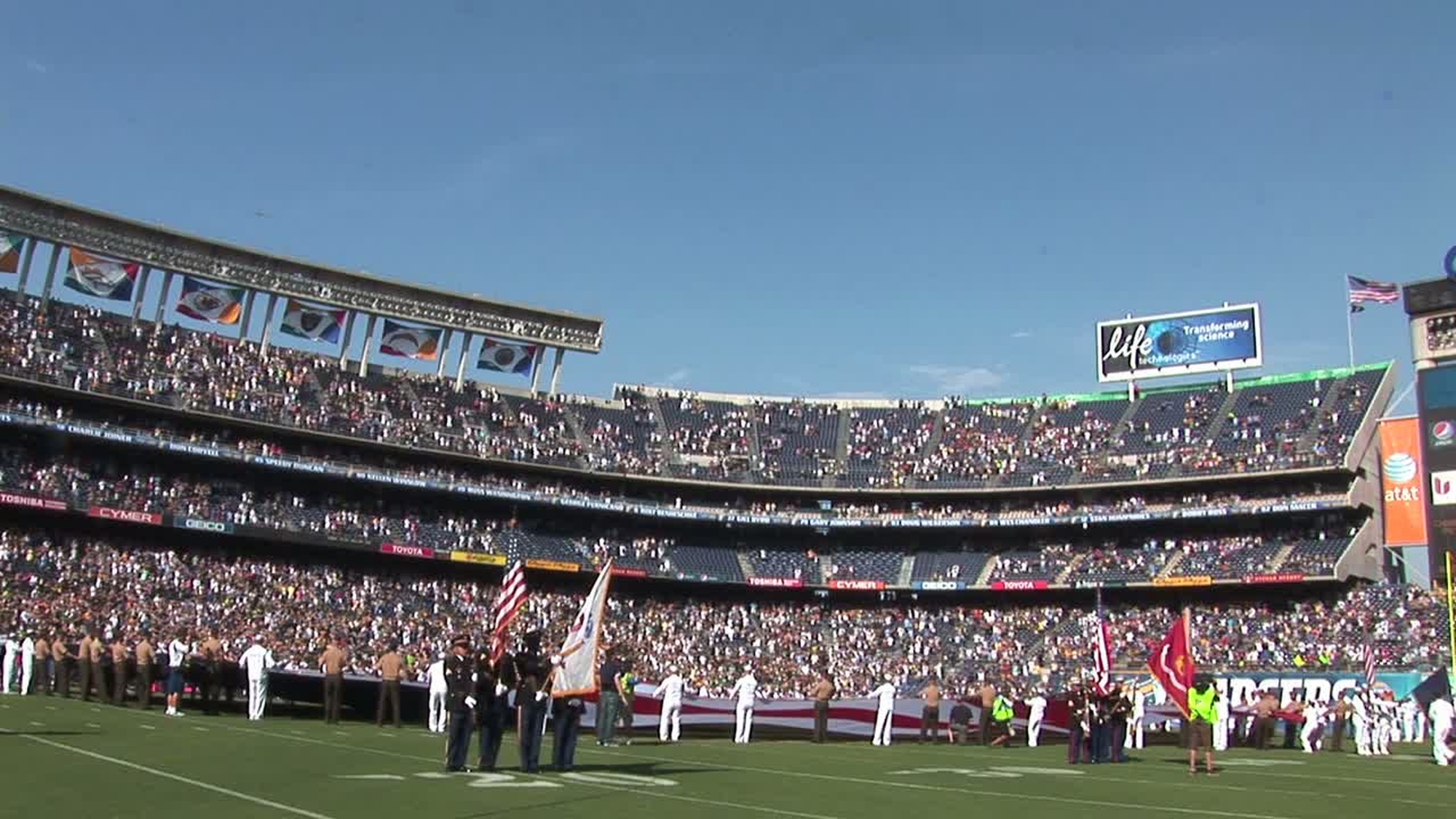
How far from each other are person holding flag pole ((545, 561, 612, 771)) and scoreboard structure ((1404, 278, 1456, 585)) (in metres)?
46.2

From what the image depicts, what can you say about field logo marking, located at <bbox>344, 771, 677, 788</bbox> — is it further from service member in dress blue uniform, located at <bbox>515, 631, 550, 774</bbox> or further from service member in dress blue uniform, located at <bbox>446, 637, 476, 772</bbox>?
service member in dress blue uniform, located at <bbox>515, 631, 550, 774</bbox>

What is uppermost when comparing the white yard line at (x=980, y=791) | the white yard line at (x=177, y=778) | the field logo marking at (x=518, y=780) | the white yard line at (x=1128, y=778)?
the white yard line at (x=1128, y=778)

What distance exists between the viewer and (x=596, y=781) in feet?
61.0

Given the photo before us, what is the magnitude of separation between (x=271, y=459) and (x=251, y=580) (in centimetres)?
558

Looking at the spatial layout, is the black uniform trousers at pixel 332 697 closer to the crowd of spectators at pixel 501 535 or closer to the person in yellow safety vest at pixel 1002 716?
the person in yellow safety vest at pixel 1002 716

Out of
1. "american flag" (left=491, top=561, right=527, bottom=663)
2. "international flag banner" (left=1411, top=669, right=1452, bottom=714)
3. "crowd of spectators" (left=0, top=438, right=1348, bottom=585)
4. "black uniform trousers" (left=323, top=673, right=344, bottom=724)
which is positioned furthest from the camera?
"crowd of spectators" (left=0, top=438, right=1348, bottom=585)

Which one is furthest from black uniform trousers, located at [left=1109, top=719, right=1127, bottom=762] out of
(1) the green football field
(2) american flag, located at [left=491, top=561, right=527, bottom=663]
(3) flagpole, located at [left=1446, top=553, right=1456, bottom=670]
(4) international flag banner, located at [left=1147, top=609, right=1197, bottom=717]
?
(3) flagpole, located at [left=1446, top=553, right=1456, bottom=670]

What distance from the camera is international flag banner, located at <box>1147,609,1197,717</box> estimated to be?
26.1m

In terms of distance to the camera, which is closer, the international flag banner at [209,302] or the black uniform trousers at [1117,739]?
the black uniform trousers at [1117,739]

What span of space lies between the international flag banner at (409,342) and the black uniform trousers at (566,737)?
5168 centimetres

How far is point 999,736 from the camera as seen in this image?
35.9 metres

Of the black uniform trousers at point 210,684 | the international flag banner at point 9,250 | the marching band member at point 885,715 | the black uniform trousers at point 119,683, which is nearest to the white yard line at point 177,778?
the black uniform trousers at point 210,684

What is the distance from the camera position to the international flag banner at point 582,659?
19.4m

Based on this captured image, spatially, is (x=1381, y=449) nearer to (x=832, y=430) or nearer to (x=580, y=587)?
(x=832, y=430)
